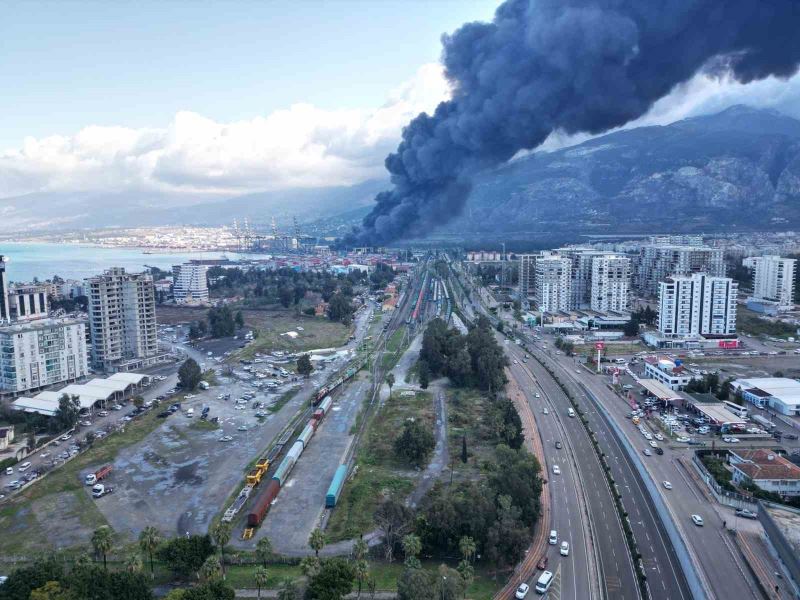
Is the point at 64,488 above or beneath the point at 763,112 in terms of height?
beneath

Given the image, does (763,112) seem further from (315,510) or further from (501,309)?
(315,510)

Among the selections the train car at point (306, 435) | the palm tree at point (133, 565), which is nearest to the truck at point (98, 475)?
the train car at point (306, 435)

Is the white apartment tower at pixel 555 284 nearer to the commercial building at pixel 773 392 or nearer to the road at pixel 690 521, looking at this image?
the commercial building at pixel 773 392

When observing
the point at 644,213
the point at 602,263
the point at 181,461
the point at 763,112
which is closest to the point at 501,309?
the point at 602,263

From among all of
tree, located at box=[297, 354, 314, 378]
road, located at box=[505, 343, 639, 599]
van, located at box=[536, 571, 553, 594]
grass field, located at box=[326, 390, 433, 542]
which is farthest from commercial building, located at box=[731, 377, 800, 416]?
tree, located at box=[297, 354, 314, 378]

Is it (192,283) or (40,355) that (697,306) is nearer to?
(40,355)

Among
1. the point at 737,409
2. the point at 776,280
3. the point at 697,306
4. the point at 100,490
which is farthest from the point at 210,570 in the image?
the point at 776,280
